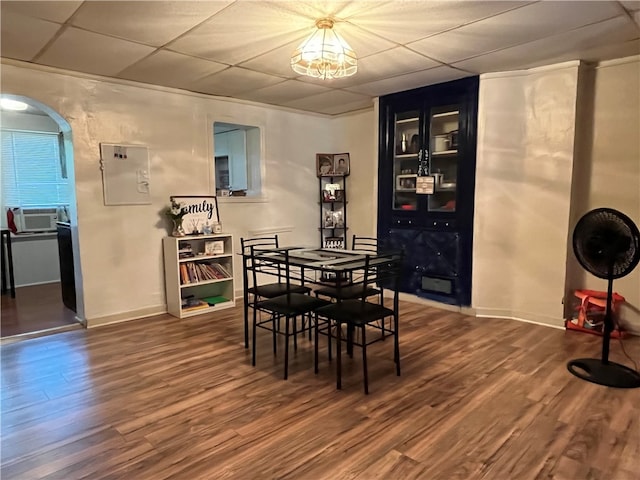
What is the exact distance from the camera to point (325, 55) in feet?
8.69

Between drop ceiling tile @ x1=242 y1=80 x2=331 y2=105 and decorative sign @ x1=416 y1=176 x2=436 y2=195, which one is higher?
drop ceiling tile @ x1=242 y1=80 x2=331 y2=105

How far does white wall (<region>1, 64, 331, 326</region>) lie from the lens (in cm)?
388

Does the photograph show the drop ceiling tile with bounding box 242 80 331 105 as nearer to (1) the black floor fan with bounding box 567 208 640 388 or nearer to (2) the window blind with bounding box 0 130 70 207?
(1) the black floor fan with bounding box 567 208 640 388

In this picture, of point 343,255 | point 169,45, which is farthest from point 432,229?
point 169,45

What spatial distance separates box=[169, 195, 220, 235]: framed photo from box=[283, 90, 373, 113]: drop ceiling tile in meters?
1.68

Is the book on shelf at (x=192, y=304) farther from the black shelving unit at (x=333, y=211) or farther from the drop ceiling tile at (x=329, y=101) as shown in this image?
the drop ceiling tile at (x=329, y=101)

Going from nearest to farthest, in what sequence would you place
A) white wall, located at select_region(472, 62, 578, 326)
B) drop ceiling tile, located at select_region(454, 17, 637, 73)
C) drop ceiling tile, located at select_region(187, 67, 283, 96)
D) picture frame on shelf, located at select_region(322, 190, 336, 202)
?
drop ceiling tile, located at select_region(454, 17, 637, 73)
white wall, located at select_region(472, 62, 578, 326)
drop ceiling tile, located at select_region(187, 67, 283, 96)
picture frame on shelf, located at select_region(322, 190, 336, 202)

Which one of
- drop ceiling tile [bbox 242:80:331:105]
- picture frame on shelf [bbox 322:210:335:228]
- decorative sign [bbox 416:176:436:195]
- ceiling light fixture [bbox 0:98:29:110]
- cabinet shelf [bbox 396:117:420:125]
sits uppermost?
ceiling light fixture [bbox 0:98:29:110]

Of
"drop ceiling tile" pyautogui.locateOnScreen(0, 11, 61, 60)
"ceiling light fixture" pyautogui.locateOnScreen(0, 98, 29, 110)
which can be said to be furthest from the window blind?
"drop ceiling tile" pyautogui.locateOnScreen(0, 11, 61, 60)

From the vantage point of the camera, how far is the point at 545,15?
2.69m

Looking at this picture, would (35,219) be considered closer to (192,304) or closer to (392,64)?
(192,304)

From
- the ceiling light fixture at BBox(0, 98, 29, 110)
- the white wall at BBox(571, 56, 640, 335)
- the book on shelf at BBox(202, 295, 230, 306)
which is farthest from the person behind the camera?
the ceiling light fixture at BBox(0, 98, 29, 110)

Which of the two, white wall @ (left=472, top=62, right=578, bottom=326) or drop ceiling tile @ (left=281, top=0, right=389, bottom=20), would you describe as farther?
white wall @ (left=472, top=62, right=578, bottom=326)

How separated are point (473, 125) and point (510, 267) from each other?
1.52 meters
